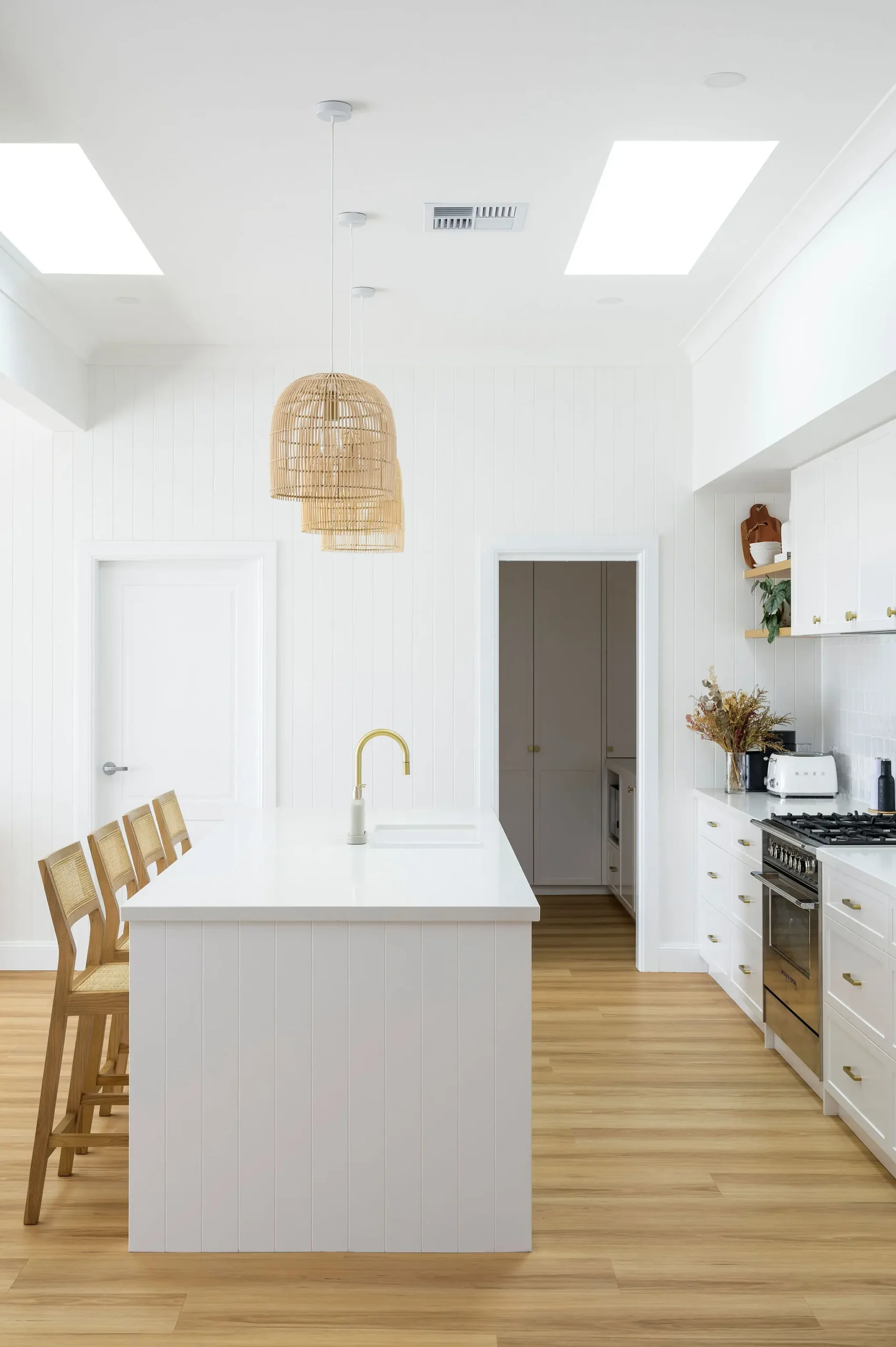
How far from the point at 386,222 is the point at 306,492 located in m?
1.20

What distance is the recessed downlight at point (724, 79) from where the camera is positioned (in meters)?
2.71

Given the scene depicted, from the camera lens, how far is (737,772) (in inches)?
193

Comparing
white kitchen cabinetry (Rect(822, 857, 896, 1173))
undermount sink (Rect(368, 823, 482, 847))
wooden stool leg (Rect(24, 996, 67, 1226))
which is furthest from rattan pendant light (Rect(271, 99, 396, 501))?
white kitchen cabinetry (Rect(822, 857, 896, 1173))

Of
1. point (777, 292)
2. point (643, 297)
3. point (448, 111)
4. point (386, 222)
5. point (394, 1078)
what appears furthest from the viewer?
point (643, 297)

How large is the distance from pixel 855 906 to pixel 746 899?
1.19 m

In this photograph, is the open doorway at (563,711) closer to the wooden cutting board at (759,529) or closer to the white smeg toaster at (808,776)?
the wooden cutting board at (759,529)

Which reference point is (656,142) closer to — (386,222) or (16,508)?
(386,222)

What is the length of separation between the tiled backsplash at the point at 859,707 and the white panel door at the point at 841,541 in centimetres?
59

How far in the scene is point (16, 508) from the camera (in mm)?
5141

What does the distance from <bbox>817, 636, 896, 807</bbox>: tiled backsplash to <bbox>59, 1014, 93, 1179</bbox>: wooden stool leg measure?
3.01m

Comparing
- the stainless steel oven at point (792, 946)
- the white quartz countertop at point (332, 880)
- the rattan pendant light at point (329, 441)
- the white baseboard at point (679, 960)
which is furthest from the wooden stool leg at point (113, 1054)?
the white baseboard at point (679, 960)

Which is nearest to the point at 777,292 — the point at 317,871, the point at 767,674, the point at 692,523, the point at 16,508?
the point at 692,523

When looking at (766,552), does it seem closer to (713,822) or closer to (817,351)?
(713,822)

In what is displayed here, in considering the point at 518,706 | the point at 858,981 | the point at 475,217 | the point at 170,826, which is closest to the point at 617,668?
the point at 518,706
